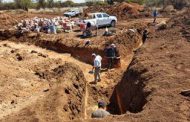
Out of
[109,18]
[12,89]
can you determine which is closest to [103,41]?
[109,18]

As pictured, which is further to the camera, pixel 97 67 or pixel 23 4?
pixel 23 4

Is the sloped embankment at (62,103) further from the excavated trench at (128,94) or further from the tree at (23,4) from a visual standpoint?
the tree at (23,4)

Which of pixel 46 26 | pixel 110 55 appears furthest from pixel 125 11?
pixel 110 55

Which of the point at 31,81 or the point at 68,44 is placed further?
the point at 68,44

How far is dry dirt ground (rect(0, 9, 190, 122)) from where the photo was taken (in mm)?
15570

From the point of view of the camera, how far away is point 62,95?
1817 cm

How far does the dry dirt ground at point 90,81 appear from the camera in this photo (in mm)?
15570

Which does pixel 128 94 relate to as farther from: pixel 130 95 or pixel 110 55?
pixel 110 55

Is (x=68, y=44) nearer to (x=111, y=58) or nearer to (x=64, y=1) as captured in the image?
(x=111, y=58)

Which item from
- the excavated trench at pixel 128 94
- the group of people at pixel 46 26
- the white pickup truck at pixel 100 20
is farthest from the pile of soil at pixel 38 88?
the white pickup truck at pixel 100 20

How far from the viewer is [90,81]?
85.4 ft

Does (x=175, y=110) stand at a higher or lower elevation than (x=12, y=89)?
higher

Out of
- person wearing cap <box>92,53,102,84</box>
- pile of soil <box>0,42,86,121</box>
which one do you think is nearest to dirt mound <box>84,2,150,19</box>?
pile of soil <box>0,42,86,121</box>

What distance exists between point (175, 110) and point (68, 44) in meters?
20.7
